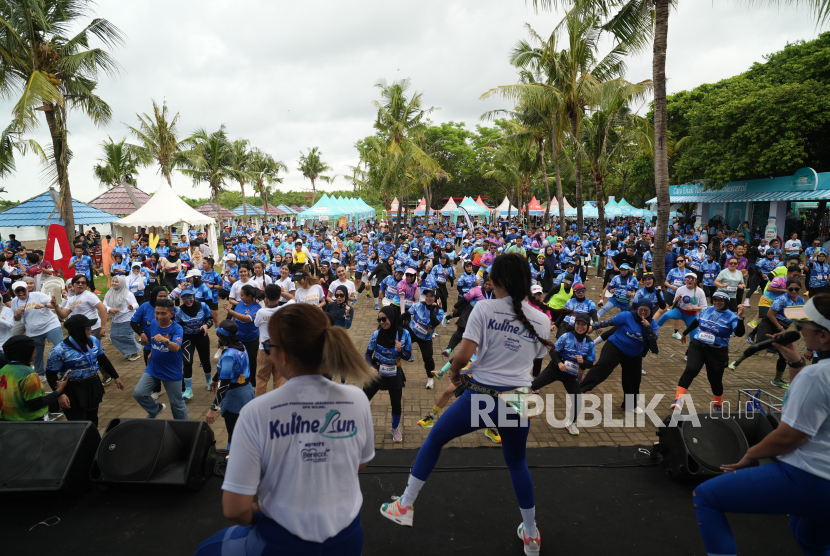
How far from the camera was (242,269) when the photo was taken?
707cm

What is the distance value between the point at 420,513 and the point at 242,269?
4833 millimetres

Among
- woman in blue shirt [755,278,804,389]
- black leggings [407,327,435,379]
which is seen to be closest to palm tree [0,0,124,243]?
black leggings [407,327,435,379]

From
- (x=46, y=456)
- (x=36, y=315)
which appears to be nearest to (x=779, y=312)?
(x=46, y=456)

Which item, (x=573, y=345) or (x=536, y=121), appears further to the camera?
(x=536, y=121)

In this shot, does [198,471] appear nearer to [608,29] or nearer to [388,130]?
[608,29]

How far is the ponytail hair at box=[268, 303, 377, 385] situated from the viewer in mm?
1718

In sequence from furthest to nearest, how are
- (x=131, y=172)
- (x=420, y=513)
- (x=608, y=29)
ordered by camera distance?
1. (x=131, y=172)
2. (x=608, y=29)
3. (x=420, y=513)

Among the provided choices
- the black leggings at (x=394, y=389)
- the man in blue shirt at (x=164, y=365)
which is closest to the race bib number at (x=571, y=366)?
the black leggings at (x=394, y=389)

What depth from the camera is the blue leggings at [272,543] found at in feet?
5.34

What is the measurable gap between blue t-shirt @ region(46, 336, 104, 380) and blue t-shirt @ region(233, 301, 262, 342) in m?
1.87

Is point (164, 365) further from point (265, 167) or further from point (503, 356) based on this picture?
point (265, 167)

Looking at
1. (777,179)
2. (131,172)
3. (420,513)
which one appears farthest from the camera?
(131,172)

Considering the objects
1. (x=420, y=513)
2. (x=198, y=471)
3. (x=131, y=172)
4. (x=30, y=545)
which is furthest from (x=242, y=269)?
(x=131, y=172)

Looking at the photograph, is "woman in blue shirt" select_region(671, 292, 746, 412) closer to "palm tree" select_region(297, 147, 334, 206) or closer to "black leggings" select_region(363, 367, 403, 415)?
"black leggings" select_region(363, 367, 403, 415)
